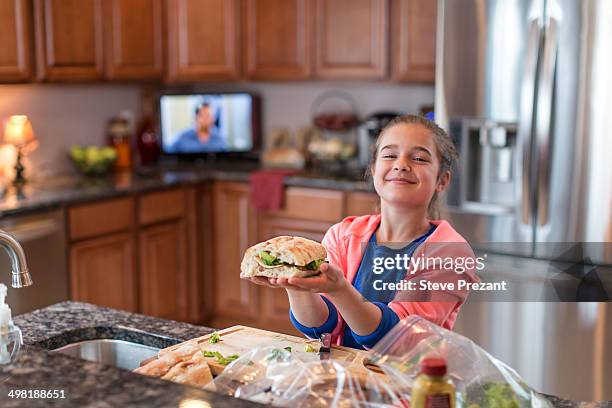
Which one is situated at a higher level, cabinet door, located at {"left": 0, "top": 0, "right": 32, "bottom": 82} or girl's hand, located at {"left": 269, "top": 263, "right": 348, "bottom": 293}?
cabinet door, located at {"left": 0, "top": 0, "right": 32, "bottom": 82}

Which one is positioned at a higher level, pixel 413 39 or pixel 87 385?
pixel 413 39

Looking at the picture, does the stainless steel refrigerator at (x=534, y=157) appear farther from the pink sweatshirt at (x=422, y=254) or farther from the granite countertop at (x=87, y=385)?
the granite countertop at (x=87, y=385)

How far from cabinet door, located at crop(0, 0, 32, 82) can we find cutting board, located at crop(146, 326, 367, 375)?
220 cm

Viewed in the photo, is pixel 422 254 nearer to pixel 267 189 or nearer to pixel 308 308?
pixel 308 308

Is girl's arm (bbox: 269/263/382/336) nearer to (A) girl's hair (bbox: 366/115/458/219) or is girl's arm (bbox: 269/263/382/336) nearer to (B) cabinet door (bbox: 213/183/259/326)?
(A) girl's hair (bbox: 366/115/458/219)

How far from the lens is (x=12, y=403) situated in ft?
3.88

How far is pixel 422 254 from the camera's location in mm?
1705

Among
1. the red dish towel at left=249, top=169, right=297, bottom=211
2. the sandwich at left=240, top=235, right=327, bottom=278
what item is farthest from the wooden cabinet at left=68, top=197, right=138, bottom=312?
the sandwich at left=240, top=235, right=327, bottom=278

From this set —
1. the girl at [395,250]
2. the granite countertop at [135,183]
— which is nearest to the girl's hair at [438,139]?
the girl at [395,250]

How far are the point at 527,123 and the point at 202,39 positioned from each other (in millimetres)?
1904

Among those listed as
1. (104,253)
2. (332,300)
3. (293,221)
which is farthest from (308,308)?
(293,221)

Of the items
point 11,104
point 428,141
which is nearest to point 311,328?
point 428,141

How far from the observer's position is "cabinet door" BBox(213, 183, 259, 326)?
4.07 meters

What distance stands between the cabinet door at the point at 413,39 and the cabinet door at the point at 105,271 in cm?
148
